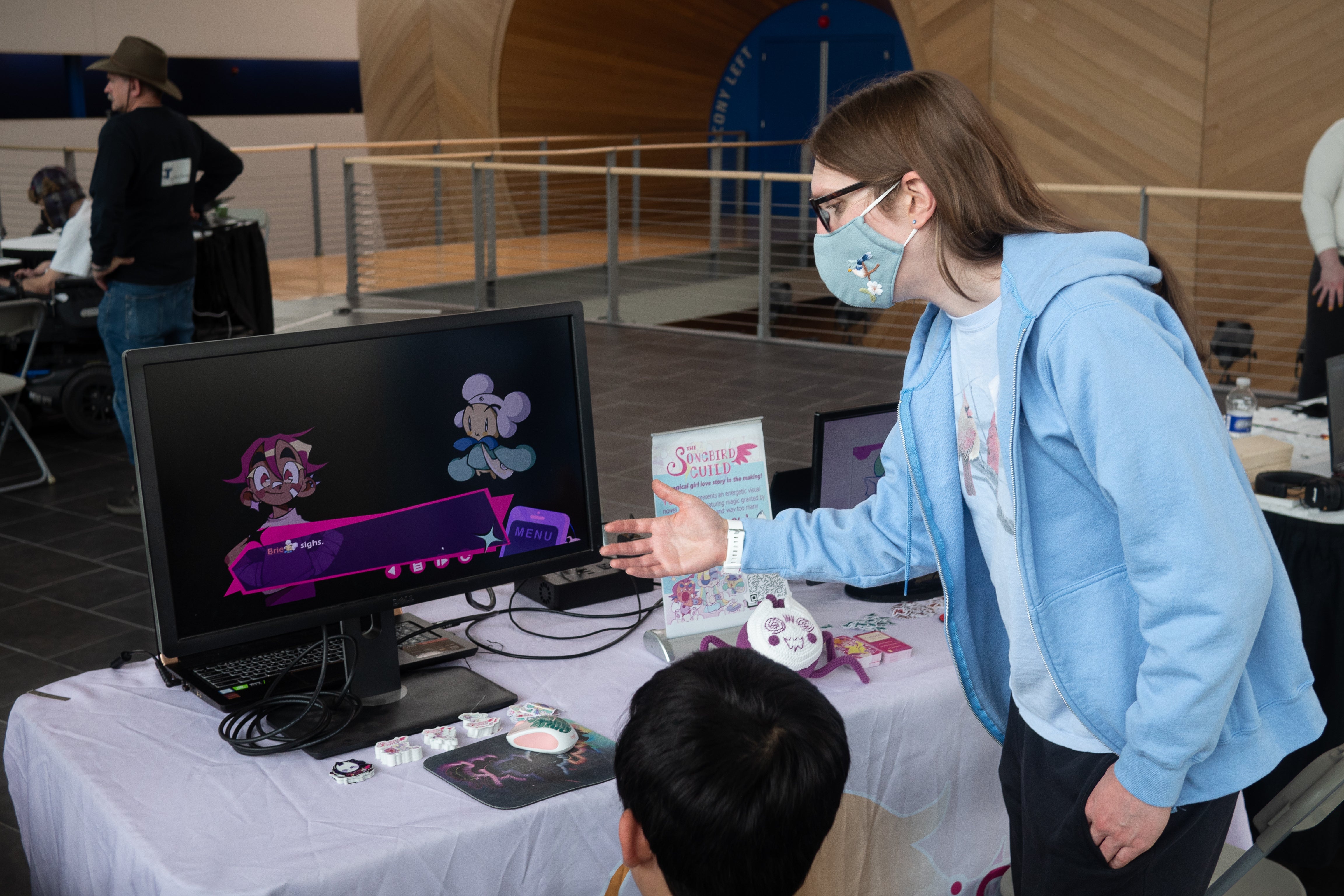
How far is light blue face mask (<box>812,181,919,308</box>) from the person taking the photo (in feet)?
4.10

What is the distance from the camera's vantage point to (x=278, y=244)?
14.1 meters

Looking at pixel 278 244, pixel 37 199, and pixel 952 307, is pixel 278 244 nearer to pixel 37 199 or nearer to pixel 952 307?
pixel 37 199

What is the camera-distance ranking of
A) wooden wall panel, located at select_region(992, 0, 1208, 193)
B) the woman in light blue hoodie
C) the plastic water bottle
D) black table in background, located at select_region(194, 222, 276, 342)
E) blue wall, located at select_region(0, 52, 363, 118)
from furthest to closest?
blue wall, located at select_region(0, 52, 363, 118) < wooden wall panel, located at select_region(992, 0, 1208, 193) < black table in background, located at select_region(194, 222, 276, 342) < the plastic water bottle < the woman in light blue hoodie

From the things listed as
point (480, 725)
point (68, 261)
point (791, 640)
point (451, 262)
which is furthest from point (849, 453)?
point (451, 262)

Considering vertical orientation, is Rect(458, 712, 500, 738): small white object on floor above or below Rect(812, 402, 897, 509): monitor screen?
below

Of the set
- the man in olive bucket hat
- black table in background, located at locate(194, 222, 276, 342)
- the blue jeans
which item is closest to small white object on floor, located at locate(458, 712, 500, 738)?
the man in olive bucket hat

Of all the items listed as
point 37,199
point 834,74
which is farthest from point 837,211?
point 834,74

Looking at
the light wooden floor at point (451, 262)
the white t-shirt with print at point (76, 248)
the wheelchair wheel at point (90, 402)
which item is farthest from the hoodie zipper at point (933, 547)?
the light wooden floor at point (451, 262)

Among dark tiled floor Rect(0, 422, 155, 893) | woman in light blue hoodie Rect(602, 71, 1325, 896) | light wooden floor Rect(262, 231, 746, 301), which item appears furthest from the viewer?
light wooden floor Rect(262, 231, 746, 301)

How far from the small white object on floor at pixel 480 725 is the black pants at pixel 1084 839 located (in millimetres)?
638

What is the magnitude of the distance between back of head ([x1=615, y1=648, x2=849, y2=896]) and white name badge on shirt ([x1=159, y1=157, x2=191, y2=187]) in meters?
3.87

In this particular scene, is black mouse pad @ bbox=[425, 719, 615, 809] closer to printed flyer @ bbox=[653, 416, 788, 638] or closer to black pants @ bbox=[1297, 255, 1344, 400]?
printed flyer @ bbox=[653, 416, 788, 638]

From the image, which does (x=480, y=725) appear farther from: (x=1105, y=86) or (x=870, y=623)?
(x=1105, y=86)

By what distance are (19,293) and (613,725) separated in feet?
15.0
